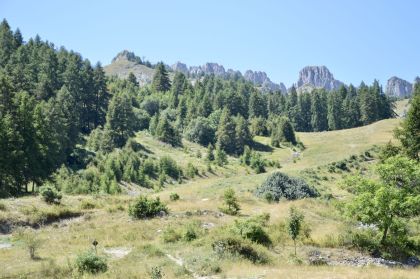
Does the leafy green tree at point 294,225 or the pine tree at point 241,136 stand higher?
the pine tree at point 241,136

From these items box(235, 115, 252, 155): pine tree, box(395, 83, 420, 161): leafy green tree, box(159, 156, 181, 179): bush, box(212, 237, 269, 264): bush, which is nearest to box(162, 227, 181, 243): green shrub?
box(212, 237, 269, 264): bush

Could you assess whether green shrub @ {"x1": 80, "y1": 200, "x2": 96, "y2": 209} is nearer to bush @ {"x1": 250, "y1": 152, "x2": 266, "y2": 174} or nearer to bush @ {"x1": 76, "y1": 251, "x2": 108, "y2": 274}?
bush @ {"x1": 76, "y1": 251, "x2": 108, "y2": 274}

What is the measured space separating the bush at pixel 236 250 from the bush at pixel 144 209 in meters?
9.39

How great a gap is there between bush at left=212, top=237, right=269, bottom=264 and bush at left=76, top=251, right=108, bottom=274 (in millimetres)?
6403

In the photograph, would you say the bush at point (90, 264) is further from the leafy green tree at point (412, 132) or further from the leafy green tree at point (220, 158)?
the leafy green tree at point (220, 158)

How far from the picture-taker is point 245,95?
15100 cm

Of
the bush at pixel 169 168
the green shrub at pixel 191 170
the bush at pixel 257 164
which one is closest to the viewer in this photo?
the bush at pixel 169 168

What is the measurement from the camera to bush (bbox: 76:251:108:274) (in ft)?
62.4

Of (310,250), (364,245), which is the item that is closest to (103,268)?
(310,250)

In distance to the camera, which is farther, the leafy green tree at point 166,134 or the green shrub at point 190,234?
the leafy green tree at point 166,134

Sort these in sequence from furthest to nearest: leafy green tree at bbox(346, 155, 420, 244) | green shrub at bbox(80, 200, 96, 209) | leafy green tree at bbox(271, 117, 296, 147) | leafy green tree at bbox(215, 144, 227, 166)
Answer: leafy green tree at bbox(271, 117, 296, 147) → leafy green tree at bbox(215, 144, 227, 166) → green shrub at bbox(80, 200, 96, 209) → leafy green tree at bbox(346, 155, 420, 244)

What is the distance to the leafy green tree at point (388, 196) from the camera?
25.6 meters

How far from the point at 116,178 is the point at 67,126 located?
18.2m

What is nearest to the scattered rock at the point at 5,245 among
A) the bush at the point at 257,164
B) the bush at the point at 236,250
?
the bush at the point at 236,250
